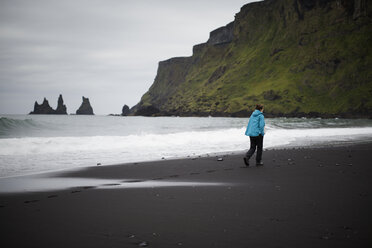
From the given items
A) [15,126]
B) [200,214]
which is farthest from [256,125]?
[15,126]

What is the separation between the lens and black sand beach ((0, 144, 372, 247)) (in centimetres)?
452

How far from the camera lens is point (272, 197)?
716cm

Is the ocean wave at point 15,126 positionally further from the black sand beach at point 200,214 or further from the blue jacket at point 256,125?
the black sand beach at point 200,214

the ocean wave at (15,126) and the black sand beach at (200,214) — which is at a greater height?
the ocean wave at (15,126)

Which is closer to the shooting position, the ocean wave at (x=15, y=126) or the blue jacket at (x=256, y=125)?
the blue jacket at (x=256, y=125)

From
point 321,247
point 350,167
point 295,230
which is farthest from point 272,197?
point 350,167

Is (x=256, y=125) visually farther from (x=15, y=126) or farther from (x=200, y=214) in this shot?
(x=15, y=126)

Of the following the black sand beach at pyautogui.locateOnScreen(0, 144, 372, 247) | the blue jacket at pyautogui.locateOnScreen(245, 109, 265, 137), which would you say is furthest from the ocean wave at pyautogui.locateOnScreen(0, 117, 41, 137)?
the black sand beach at pyautogui.locateOnScreen(0, 144, 372, 247)

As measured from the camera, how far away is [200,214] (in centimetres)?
580

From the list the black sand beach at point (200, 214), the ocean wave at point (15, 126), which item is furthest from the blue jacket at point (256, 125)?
the ocean wave at point (15, 126)

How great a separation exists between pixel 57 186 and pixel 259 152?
7.69 meters

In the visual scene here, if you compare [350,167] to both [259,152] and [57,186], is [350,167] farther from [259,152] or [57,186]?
[57,186]

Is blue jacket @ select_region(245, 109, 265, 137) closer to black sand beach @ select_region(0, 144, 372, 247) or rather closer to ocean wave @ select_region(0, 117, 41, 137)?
black sand beach @ select_region(0, 144, 372, 247)

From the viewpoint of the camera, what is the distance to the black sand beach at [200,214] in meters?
4.52
